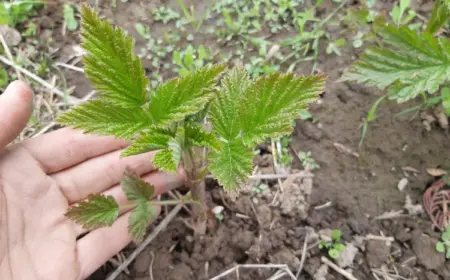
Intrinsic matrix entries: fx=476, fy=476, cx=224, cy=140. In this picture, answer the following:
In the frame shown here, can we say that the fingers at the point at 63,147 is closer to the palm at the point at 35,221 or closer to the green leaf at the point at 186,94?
the palm at the point at 35,221

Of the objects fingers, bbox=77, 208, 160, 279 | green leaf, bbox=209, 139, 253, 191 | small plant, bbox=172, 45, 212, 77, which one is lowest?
fingers, bbox=77, 208, 160, 279

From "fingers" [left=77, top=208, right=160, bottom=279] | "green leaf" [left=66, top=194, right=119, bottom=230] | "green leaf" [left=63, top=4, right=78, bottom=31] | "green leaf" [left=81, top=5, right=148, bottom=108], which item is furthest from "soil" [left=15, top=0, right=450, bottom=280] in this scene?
"green leaf" [left=63, top=4, right=78, bottom=31]

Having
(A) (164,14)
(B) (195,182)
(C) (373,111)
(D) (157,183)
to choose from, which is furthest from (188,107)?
(A) (164,14)

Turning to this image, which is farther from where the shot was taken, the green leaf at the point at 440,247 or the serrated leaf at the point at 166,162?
the green leaf at the point at 440,247

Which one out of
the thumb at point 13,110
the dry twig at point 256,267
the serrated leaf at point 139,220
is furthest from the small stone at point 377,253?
the thumb at point 13,110

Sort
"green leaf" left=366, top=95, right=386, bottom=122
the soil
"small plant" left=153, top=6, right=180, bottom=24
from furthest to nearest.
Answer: "small plant" left=153, top=6, right=180, bottom=24 < "green leaf" left=366, top=95, right=386, bottom=122 < the soil

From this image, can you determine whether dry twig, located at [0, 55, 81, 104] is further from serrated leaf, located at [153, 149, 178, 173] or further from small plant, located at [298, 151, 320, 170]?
serrated leaf, located at [153, 149, 178, 173]

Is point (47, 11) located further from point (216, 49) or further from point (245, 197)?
point (245, 197)

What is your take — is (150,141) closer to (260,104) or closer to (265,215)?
(260,104)
